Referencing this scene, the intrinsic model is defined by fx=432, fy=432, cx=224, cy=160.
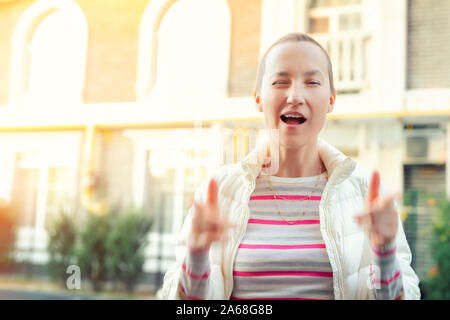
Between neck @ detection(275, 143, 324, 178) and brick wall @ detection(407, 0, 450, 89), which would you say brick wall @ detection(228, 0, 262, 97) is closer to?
neck @ detection(275, 143, 324, 178)

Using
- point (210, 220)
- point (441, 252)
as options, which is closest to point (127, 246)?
point (441, 252)

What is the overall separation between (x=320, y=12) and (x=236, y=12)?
3.16 feet

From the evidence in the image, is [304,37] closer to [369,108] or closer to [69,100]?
[69,100]

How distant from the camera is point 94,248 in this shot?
2320mm

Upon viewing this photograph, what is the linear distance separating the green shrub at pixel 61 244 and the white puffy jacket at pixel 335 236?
0.89 m

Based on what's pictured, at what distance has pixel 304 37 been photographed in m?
0.63

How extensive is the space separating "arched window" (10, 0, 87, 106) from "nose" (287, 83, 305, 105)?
591 millimetres

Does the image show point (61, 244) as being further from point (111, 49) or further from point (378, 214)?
point (378, 214)

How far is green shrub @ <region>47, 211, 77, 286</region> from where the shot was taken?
1523mm

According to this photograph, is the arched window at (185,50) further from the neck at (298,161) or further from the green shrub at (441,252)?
the green shrub at (441,252)

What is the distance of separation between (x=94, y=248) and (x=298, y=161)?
1.91 meters

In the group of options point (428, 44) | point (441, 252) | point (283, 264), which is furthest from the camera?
point (441, 252)

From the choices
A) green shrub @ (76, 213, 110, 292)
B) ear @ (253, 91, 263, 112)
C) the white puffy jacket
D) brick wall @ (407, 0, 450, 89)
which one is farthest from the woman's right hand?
green shrub @ (76, 213, 110, 292)

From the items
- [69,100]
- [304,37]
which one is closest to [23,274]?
[69,100]
